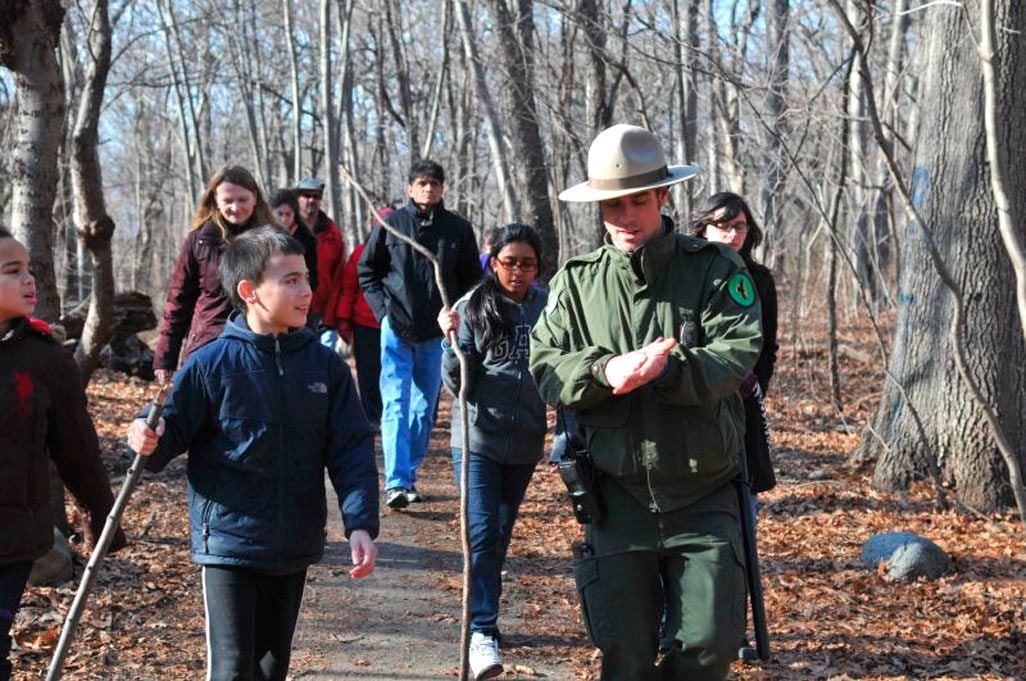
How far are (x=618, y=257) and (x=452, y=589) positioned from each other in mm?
3238

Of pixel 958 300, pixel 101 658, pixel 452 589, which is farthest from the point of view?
pixel 452 589

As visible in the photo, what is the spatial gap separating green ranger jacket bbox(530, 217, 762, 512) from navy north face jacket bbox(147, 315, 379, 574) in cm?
68

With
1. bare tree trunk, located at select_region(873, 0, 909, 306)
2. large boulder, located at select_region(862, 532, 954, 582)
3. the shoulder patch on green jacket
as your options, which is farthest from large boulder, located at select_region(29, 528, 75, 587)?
bare tree trunk, located at select_region(873, 0, 909, 306)

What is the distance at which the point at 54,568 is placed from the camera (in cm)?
575

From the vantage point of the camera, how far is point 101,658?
504cm

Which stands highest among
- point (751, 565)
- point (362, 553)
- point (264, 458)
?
point (264, 458)

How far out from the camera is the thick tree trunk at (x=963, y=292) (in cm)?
745

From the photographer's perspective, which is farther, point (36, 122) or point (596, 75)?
point (596, 75)

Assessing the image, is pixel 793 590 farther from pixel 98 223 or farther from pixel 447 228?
pixel 98 223

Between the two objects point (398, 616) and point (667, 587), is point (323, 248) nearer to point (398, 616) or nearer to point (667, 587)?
point (398, 616)

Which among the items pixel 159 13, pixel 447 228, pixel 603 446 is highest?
pixel 159 13

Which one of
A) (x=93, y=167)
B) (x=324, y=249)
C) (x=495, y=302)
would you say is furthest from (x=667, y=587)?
(x=324, y=249)

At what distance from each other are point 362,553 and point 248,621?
42 cm

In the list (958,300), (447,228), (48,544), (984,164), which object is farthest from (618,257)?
(984,164)
